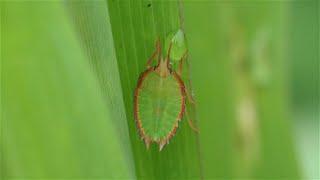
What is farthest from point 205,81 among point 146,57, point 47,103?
point 47,103

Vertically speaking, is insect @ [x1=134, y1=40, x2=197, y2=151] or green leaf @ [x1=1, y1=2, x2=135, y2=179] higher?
green leaf @ [x1=1, y1=2, x2=135, y2=179]

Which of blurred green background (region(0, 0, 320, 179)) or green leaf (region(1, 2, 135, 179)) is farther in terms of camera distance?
blurred green background (region(0, 0, 320, 179))

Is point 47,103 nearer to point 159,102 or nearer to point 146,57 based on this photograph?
point 146,57

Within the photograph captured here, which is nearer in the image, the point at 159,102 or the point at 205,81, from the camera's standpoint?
the point at 205,81

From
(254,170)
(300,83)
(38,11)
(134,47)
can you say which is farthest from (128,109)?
(300,83)

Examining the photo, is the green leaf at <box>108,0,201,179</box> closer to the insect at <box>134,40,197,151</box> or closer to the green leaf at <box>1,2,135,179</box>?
the insect at <box>134,40,197,151</box>

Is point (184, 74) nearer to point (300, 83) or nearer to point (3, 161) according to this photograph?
point (3, 161)

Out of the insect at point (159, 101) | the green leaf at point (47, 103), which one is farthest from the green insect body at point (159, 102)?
the green leaf at point (47, 103)

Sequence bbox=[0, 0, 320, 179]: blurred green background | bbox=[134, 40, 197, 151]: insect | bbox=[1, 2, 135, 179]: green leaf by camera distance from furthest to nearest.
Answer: bbox=[134, 40, 197, 151]: insect, bbox=[0, 0, 320, 179]: blurred green background, bbox=[1, 2, 135, 179]: green leaf

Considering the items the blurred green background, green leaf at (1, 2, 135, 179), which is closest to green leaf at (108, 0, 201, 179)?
the blurred green background
